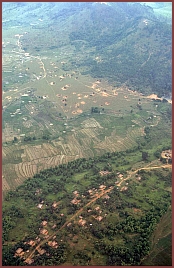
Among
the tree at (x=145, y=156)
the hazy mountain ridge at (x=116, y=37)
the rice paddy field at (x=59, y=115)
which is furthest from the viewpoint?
the hazy mountain ridge at (x=116, y=37)

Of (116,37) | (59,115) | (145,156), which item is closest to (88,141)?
(145,156)

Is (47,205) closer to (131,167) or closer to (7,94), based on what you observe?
(131,167)

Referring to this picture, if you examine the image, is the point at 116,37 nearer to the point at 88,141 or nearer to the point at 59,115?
the point at 59,115

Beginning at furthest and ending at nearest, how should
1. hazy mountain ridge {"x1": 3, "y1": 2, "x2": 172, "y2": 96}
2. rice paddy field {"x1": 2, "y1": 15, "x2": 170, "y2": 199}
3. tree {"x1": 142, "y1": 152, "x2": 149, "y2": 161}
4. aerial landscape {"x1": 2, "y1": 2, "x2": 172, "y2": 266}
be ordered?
hazy mountain ridge {"x1": 3, "y1": 2, "x2": 172, "y2": 96}, rice paddy field {"x1": 2, "y1": 15, "x2": 170, "y2": 199}, tree {"x1": 142, "y1": 152, "x2": 149, "y2": 161}, aerial landscape {"x1": 2, "y1": 2, "x2": 172, "y2": 266}

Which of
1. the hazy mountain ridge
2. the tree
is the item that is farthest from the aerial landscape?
the hazy mountain ridge

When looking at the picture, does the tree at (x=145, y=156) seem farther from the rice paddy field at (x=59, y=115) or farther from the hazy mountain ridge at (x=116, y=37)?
the hazy mountain ridge at (x=116, y=37)

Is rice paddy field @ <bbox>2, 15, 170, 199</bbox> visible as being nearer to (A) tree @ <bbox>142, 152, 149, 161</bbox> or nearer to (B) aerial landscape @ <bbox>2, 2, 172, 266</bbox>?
(B) aerial landscape @ <bbox>2, 2, 172, 266</bbox>

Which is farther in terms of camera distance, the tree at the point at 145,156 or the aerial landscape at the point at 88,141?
the tree at the point at 145,156

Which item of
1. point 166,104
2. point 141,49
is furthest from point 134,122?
point 141,49

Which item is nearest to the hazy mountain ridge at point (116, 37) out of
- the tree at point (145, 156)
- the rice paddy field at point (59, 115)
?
the rice paddy field at point (59, 115)
